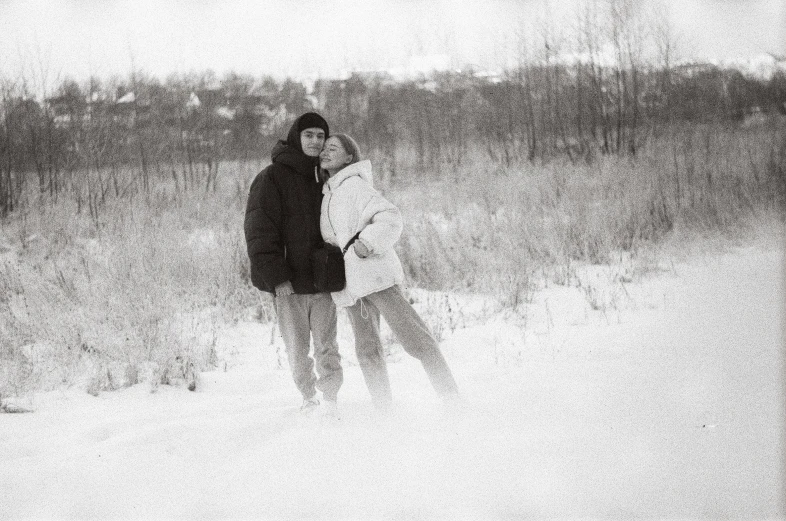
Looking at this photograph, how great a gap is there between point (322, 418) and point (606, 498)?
1545 mm

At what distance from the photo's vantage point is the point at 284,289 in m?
3.03

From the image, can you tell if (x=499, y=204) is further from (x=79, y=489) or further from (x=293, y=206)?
(x=79, y=489)

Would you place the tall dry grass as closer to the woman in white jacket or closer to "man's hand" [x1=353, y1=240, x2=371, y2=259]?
the woman in white jacket

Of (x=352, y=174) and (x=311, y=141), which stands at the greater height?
(x=311, y=141)

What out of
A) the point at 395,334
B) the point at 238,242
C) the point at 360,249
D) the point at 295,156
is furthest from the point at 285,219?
the point at 238,242

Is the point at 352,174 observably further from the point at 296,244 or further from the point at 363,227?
the point at 296,244

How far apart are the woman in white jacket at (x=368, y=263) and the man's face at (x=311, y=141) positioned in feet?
0.45

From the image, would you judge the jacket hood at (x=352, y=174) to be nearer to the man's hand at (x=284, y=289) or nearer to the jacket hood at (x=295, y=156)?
the jacket hood at (x=295, y=156)

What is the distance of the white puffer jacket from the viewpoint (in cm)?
285

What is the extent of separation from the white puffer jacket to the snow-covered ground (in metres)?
0.78

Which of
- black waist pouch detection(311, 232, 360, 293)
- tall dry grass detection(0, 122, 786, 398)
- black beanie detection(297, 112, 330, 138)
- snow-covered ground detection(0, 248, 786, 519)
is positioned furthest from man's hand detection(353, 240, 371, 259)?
tall dry grass detection(0, 122, 786, 398)

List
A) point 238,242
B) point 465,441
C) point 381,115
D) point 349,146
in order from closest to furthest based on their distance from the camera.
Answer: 1. point 465,441
2. point 349,146
3. point 238,242
4. point 381,115

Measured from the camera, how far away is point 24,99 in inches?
398

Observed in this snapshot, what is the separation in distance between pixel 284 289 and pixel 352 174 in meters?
0.70
